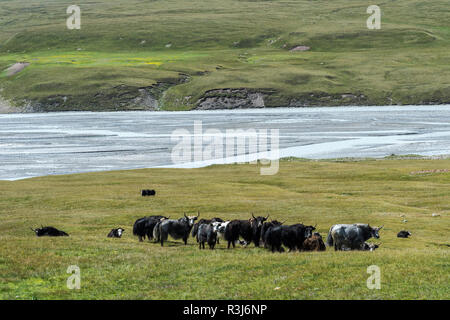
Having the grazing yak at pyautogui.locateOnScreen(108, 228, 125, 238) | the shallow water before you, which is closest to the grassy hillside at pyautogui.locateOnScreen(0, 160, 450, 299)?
the grazing yak at pyautogui.locateOnScreen(108, 228, 125, 238)

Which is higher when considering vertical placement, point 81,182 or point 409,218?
point 409,218

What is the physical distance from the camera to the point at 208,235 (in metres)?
27.3

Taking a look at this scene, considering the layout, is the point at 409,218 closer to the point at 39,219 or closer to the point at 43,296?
the point at 39,219

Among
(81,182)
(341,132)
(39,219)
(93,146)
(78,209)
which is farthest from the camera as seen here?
(341,132)

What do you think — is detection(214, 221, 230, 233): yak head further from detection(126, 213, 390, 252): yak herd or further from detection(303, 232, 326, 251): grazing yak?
detection(303, 232, 326, 251): grazing yak

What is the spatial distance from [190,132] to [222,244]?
85571 mm

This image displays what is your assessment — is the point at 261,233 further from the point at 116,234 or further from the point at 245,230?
the point at 116,234

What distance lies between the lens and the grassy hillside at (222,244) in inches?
736

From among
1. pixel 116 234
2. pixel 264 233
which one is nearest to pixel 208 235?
pixel 264 233

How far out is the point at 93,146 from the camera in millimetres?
95250

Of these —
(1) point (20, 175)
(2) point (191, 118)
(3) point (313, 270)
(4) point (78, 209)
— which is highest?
(3) point (313, 270)

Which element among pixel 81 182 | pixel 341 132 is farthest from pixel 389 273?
pixel 341 132

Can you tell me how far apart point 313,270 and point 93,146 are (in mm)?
78476
